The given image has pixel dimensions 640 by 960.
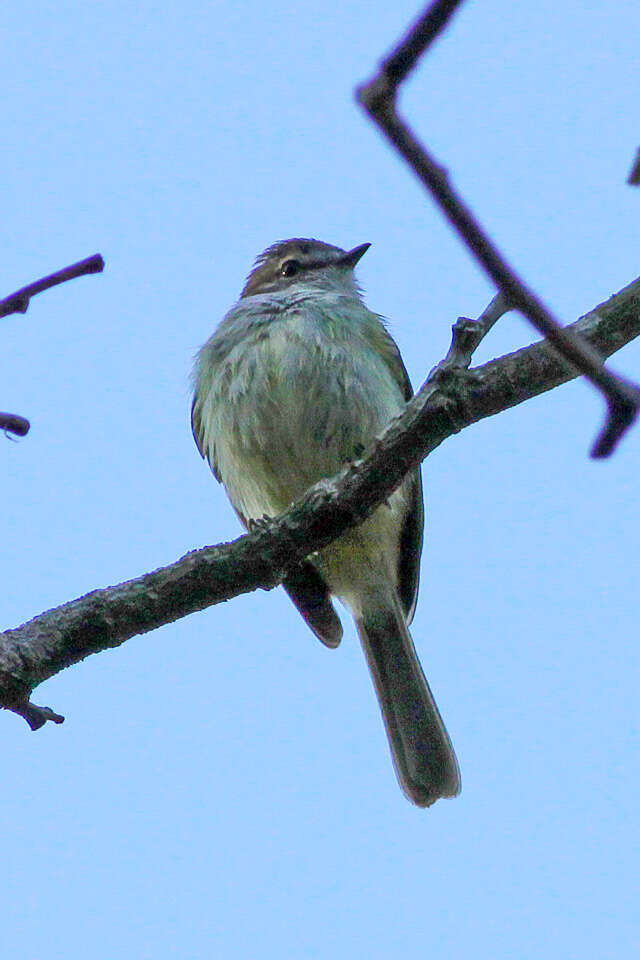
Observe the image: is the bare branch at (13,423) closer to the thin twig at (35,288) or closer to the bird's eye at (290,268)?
the thin twig at (35,288)

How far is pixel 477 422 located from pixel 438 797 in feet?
9.48

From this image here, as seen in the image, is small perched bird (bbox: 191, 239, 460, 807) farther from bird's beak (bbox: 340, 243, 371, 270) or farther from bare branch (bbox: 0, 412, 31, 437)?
bare branch (bbox: 0, 412, 31, 437)

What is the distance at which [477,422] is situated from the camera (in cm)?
438

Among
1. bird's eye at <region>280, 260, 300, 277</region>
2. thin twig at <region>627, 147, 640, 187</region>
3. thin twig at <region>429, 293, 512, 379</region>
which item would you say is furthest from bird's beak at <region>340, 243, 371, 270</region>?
thin twig at <region>627, 147, 640, 187</region>

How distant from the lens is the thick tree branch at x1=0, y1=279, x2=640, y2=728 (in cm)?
420

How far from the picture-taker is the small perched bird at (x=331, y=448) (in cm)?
638

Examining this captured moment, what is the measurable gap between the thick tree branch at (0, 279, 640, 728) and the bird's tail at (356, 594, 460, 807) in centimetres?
239

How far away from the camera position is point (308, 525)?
4.55 meters

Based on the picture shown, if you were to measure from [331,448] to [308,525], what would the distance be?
1.87 meters

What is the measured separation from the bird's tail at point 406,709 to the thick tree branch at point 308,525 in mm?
2391

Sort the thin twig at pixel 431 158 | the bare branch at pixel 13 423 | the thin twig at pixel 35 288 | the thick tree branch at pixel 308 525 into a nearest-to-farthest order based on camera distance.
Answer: the thin twig at pixel 431 158
the thin twig at pixel 35 288
the bare branch at pixel 13 423
the thick tree branch at pixel 308 525

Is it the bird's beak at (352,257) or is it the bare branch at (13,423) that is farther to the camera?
the bird's beak at (352,257)

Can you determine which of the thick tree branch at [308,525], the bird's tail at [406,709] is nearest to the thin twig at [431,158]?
the thick tree branch at [308,525]

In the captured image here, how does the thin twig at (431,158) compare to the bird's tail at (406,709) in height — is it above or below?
below
